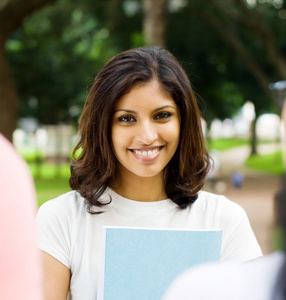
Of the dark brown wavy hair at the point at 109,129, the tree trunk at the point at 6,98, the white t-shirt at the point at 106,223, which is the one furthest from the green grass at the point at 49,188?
the white t-shirt at the point at 106,223

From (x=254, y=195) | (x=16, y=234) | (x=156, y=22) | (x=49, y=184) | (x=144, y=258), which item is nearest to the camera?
(x=16, y=234)

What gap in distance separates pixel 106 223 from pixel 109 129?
333 millimetres

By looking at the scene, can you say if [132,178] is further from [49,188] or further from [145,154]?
[49,188]

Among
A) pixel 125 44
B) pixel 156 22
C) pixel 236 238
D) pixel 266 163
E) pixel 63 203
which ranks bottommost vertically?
pixel 266 163

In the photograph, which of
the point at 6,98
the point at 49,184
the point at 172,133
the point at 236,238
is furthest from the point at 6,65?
the point at 236,238

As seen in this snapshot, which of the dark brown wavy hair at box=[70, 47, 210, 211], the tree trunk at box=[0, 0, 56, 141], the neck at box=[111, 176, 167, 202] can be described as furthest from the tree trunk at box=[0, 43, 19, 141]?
the neck at box=[111, 176, 167, 202]

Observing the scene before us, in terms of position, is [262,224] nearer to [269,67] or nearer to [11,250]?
[11,250]

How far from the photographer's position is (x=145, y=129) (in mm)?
2242

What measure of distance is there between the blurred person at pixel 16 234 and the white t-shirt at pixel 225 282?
212mm

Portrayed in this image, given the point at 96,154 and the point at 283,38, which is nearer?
the point at 96,154

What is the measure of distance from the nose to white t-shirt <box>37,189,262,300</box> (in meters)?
0.24

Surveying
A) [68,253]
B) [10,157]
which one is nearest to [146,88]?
[68,253]

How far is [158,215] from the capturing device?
2332 mm

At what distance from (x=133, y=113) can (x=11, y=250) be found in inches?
54.8
